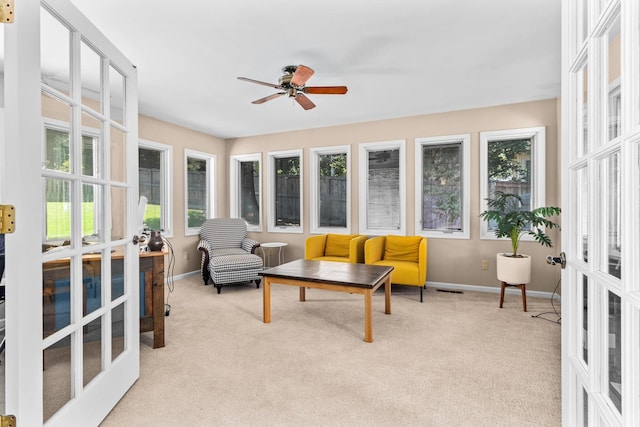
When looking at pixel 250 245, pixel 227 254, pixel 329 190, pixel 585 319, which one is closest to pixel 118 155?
pixel 585 319

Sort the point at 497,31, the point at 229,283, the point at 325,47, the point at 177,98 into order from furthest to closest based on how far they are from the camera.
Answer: the point at 229,283 → the point at 177,98 → the point at 325,47 → the point at 497,31

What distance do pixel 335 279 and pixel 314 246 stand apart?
1851 mm

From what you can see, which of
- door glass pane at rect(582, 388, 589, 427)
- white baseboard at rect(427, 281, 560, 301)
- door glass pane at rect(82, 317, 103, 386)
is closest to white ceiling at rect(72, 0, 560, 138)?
door glass pane at rect(82, 317, 103, 386)

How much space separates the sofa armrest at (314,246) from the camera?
4.73 meters

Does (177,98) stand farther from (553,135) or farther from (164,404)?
(553,135)

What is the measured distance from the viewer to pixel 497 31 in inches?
99.2

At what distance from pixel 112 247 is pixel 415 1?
240cm

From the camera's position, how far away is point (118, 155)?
191cm

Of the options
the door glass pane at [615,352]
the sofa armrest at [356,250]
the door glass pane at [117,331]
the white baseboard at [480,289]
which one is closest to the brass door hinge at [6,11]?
the door glass pane at [117,331]

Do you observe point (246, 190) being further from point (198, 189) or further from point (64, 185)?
point (64, 185)

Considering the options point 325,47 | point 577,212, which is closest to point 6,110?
point 577,212

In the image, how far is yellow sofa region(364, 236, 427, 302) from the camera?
402 cm

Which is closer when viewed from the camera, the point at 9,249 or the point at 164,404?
the point at 9,249

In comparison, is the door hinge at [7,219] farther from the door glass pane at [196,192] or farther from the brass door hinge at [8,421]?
the door glass pane at [196,192]
